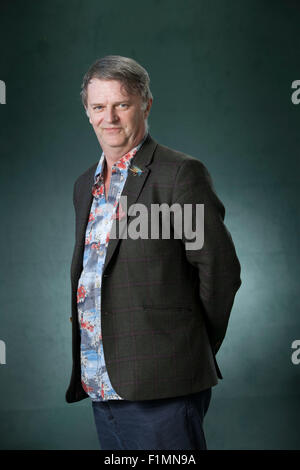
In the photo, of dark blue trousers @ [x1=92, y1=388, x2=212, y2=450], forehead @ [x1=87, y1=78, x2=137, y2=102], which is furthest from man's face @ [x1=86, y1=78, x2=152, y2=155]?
dark blue trousers @ [x1=92, y1=388, x2=212, y2=450]

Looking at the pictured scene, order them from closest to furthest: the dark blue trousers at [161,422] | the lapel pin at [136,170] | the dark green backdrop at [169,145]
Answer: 1. the dark blue trousers at [161,422]
2. the lapel pin at [136,170]
3. the dark green backdrop at [169,145]

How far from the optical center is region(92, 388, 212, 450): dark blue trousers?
163cm

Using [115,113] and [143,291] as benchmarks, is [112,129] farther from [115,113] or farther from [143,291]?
[143,291]

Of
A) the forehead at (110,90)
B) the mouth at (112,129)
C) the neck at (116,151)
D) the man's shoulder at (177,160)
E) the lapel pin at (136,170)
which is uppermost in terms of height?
the forehead at (110,90)

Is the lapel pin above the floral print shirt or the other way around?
above

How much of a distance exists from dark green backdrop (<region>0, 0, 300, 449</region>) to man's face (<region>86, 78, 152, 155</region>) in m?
2.22

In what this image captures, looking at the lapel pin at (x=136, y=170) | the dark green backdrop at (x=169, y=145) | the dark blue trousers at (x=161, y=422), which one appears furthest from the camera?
the dark green backdrop at (x=169, y=145)

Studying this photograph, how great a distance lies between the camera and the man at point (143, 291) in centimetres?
164

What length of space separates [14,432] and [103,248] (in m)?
2.45

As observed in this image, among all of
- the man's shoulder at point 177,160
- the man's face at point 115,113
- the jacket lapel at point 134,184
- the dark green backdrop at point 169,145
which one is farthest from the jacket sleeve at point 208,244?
the dark green backdrop at point 169,145

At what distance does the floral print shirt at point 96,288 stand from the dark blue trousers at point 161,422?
0.22 feet

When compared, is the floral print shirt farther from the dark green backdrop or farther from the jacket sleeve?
the dark green backdrop

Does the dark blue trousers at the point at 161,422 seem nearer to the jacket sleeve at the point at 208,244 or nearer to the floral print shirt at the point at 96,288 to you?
the floral print shirt at the point at 96,288

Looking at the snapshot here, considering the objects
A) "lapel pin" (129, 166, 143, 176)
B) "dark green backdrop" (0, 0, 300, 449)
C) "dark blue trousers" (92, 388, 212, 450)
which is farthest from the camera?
"dark green backdrop" (0, 0, 300, 449)
